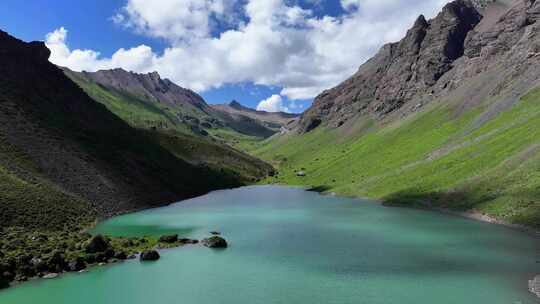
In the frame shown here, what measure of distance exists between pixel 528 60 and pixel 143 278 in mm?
176873

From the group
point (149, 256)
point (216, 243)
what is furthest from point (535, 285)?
point (149, 256)

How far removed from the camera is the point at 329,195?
165750mm

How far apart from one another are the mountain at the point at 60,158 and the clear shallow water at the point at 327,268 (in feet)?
51.2

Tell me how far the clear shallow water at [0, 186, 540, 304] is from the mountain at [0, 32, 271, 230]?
51.2ft

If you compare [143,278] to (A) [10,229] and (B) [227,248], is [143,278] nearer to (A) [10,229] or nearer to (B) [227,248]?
(B) [227,248]

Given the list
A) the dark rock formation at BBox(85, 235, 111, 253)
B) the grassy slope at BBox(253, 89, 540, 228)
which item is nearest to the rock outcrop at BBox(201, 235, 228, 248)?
the dark rock formation at BBox(85, 235, 111, 253)

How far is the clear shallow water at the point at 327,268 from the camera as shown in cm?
5212

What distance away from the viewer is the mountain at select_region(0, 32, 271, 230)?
321 feet

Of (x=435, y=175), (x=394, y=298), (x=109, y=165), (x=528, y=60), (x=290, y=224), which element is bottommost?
(x=394, y=298)

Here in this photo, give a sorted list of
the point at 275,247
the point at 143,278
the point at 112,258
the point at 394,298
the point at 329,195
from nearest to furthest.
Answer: the point at 394,298 → the point at 143,278 → the point at 112,258 → the point at 275,247 → the point at 329,195

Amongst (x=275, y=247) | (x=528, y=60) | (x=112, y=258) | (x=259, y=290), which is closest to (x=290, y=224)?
(x=275, y=247)

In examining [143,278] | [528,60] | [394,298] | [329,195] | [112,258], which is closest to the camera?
[394,298]

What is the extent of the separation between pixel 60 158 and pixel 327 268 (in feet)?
309

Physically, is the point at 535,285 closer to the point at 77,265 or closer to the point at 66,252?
the point at 77,265
